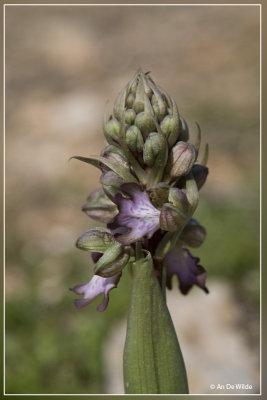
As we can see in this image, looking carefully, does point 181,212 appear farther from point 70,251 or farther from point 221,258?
point 70,251

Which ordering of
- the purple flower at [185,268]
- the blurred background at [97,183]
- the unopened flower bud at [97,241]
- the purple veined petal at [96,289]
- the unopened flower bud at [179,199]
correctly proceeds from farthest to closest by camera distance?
1. the blurred background at [97,183]
2. the purple flower at [185,268]
3. the purple veined petal at [96,289]
4. the unopened flower bud at [97,241]
5. the unopened flower bud at [179,199]

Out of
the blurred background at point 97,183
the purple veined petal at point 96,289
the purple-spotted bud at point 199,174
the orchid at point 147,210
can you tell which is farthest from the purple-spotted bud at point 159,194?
the blurred background at point 97,183

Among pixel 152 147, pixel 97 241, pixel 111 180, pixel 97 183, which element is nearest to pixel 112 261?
pixel 97 241

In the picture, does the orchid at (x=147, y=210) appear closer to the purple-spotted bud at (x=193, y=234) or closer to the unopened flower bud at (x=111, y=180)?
the unopened flower bud at (x=111, y=180)

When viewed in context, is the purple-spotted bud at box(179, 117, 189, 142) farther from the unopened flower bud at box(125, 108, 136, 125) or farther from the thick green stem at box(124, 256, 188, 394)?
the thick green stem at box(124, 256, 188, 394)

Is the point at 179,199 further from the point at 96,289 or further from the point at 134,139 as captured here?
the point at 96,289

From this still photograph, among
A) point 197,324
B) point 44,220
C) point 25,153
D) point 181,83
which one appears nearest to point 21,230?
point 44,220
